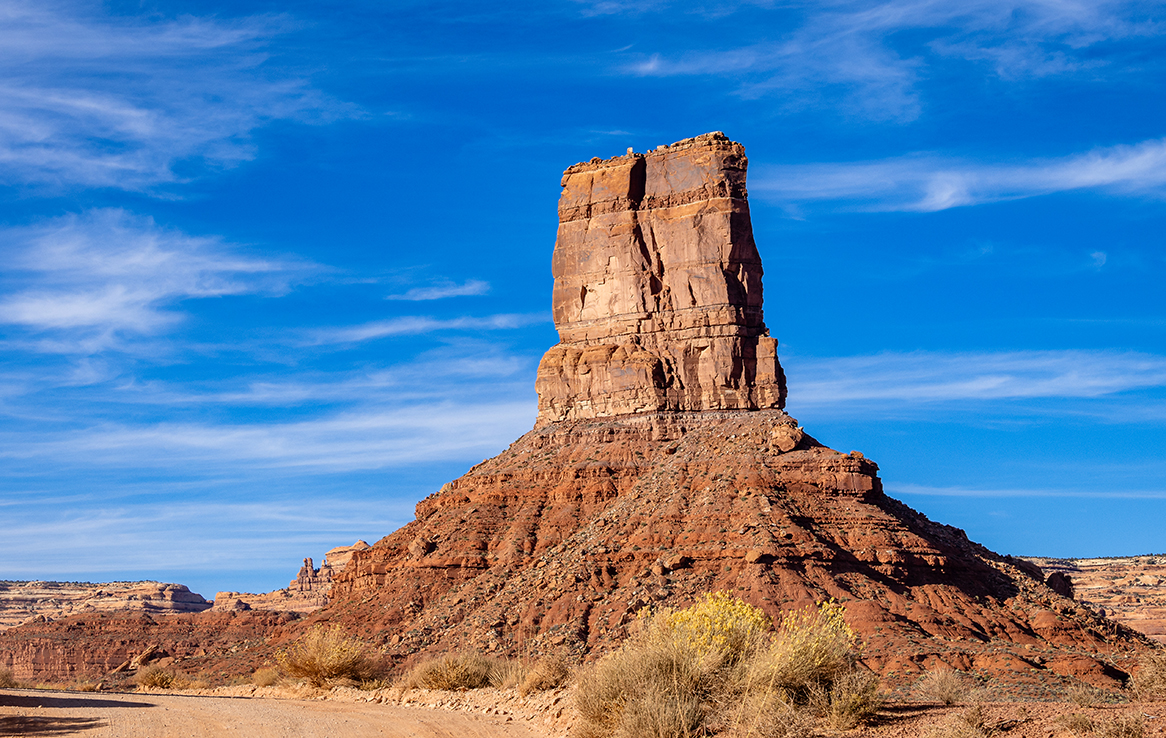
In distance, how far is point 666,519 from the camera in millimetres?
57312

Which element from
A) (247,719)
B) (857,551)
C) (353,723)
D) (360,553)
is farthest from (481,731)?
(360,553)

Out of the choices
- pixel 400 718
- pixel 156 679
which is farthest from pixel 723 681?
pixel 156 679

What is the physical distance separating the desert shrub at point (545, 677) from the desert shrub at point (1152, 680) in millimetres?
14022

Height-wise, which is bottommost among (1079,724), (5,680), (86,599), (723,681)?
(5,680)

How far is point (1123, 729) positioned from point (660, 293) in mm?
58369

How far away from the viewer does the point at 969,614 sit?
170ft

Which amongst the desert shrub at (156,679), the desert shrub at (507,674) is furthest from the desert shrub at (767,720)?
the desert shrub at (156,679)

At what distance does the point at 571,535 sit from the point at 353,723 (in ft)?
109

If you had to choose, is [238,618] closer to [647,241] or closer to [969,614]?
[647,241]

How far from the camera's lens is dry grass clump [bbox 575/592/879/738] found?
22.5 metres

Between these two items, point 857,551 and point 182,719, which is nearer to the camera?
point 182,719

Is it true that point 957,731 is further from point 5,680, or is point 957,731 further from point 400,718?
point 5,680

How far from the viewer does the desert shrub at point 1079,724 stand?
18984 mm

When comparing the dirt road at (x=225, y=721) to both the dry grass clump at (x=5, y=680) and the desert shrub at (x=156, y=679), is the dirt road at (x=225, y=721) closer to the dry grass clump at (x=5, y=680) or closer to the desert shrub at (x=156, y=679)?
the dry grass clump at (x=5, y=680)
